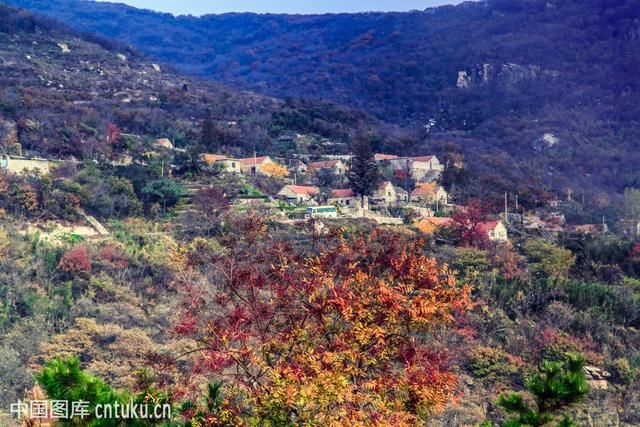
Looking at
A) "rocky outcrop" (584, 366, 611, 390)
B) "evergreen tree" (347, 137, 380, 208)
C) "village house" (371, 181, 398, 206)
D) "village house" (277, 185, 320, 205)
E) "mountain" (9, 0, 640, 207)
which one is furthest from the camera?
"mountain" (9, 0, 640, 207)

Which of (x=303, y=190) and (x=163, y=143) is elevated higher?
(x=163, y=143)

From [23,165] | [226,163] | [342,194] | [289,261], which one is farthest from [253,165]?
[289,261]

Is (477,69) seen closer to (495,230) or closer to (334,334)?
(495,230)

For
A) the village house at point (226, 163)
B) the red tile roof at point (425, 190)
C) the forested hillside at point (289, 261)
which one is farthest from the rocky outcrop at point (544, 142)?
the village house at point (226, 163)

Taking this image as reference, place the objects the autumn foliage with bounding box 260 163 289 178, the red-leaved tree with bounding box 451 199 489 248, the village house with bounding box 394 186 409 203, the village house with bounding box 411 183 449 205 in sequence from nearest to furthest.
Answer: the red-leaved tree with bounding box 451 199 489 248 → the village house with bounding box 411 183 449 205 → the village house with bounding box 394 186 409 203 → the autumn foliage with bounding box 260 163 289 178

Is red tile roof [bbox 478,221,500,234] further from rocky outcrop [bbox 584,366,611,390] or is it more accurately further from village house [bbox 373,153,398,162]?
village house [bbox 373,153,398,162]

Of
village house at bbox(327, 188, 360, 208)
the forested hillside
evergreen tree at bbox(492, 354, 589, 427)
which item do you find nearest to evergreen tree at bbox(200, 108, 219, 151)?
the forested hillside

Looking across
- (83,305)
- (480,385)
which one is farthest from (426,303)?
(83,305)
